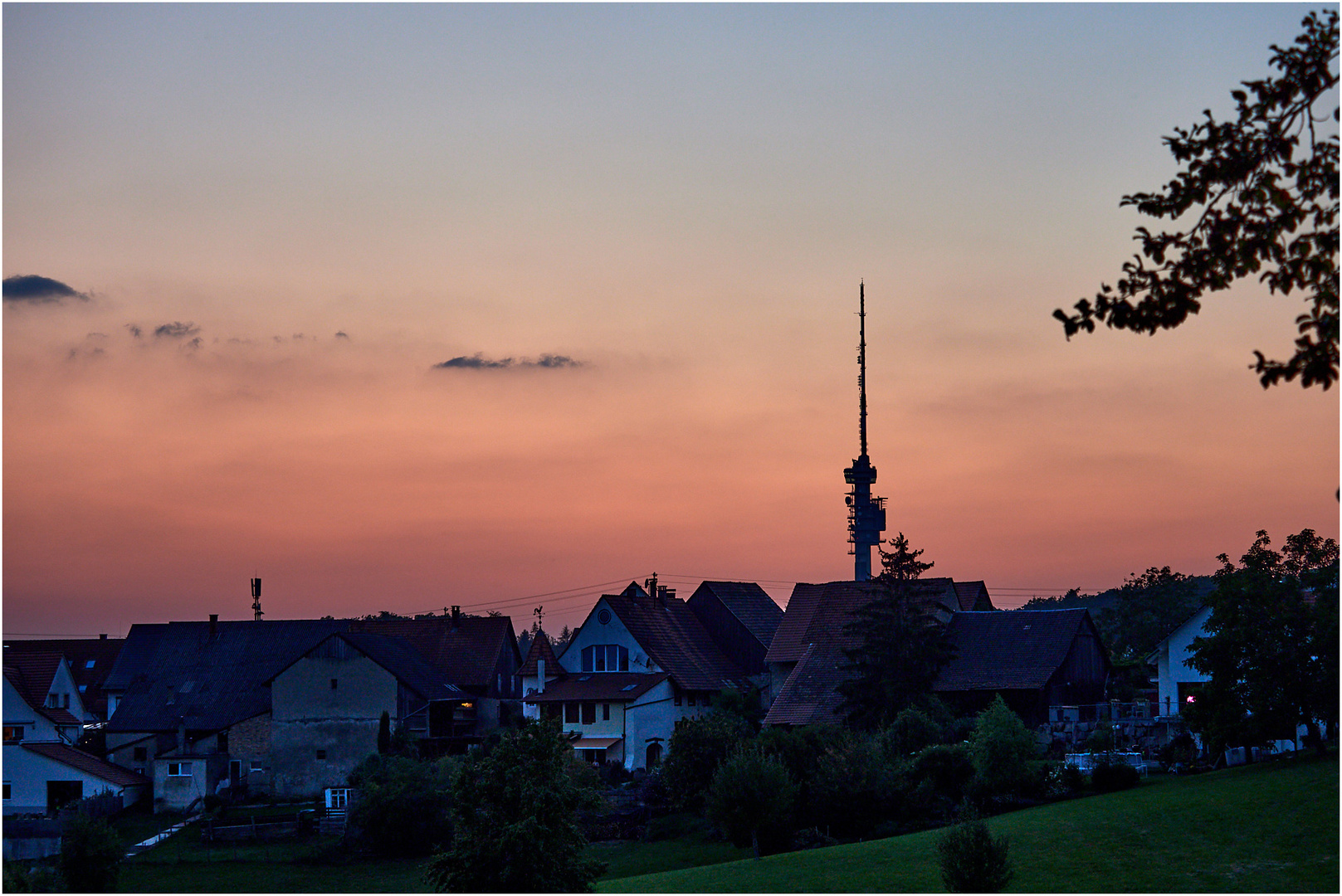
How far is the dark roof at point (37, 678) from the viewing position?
225 feet

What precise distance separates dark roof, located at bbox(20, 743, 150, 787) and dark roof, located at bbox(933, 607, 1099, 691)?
41.7m

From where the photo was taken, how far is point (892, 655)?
194ft

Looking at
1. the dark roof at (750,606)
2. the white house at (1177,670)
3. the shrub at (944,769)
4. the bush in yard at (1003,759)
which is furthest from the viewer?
the dark roof at (750,606)

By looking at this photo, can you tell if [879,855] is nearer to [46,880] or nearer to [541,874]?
[541,874]

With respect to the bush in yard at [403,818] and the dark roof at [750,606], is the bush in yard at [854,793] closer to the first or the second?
the bush in yard at [403,818]

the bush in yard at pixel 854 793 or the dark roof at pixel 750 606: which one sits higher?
the dark roof at pixel 750 606

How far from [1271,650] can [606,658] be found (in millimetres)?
38567

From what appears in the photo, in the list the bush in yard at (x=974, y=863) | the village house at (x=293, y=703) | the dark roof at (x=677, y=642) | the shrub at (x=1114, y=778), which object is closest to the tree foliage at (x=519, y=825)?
the bush in yard at (x=974, y=863)

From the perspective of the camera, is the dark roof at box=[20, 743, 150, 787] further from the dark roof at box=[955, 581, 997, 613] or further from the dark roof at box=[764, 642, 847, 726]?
the dark roof at box=[955, 581, 997, 613]

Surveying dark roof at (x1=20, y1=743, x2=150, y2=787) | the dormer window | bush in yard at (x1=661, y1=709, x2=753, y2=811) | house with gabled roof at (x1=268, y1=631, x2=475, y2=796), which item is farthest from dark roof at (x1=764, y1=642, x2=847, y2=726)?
dark roof at (x1=20, y1=743, x2=150, y2=787)

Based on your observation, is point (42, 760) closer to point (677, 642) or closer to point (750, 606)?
point (677, 642)

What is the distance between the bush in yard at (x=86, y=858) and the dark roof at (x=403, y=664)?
2878 centimetres

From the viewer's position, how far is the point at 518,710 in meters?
77.9

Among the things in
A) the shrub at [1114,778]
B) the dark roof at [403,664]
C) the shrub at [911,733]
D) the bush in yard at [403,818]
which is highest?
the dark roof at [403,664]
